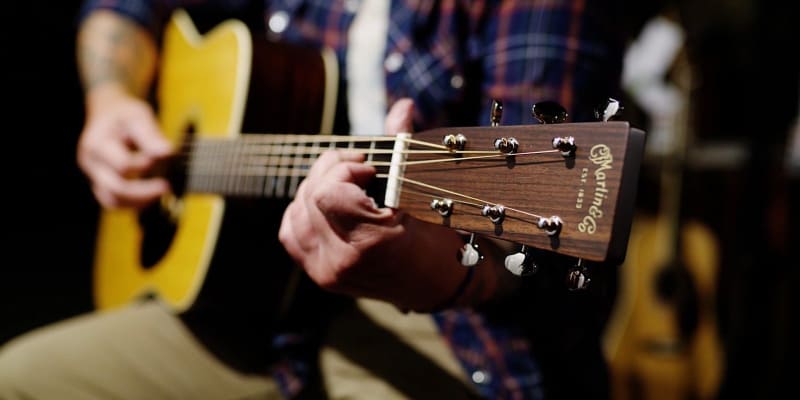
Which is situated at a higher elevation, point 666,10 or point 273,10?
point 666,10

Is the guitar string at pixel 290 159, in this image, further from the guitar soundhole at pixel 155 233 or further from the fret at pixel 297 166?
the guitar soundhole at pixel 155 233

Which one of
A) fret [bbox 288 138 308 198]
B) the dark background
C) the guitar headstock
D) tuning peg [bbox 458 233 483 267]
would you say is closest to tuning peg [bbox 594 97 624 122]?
the guitar headstock

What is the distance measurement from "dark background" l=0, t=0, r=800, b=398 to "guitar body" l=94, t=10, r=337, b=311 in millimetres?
928

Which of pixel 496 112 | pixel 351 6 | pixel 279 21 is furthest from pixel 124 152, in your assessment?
pixel 496 112

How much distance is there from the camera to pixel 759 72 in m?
1.60

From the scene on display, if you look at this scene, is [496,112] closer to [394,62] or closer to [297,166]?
[297,166]

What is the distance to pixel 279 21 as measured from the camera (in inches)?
37.2

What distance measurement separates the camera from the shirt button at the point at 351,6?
0.84 meters

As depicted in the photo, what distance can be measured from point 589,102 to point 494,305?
0.77 ft

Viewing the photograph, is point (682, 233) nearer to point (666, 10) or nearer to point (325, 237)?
point (666, 10)

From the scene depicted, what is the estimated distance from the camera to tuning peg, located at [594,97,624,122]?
381mm

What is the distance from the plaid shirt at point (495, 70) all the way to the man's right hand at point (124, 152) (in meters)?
0.36

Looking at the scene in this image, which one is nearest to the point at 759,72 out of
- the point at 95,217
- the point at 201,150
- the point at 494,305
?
the point at 494,305

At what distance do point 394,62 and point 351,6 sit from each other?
Answer: 0.48 feet
